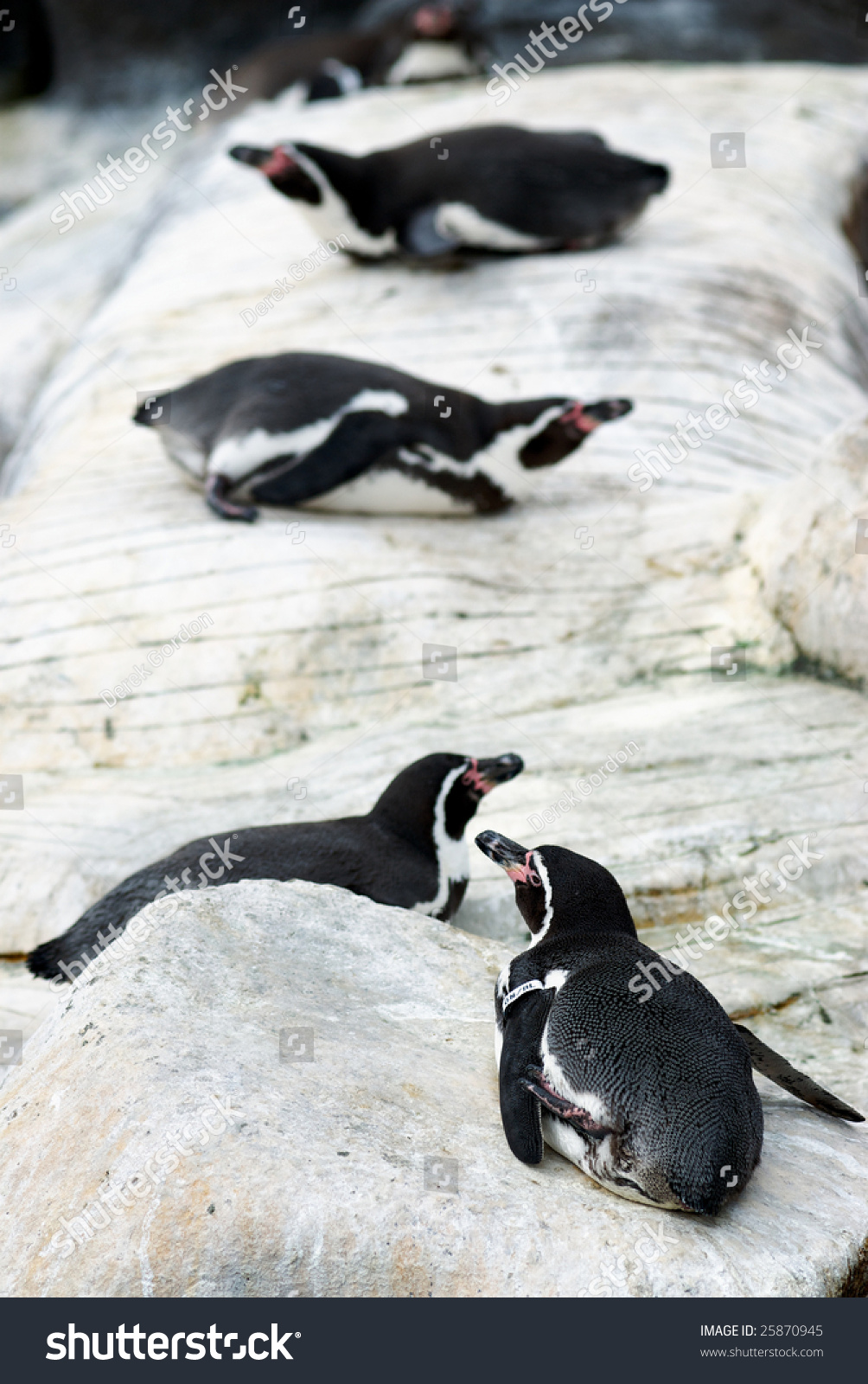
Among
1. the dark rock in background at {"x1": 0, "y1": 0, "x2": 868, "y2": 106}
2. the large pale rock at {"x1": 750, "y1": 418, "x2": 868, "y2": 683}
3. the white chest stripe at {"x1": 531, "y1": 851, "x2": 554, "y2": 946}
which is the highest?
the white chest stripe at {"x1": 531, "y1": 851, "x2": 554, "y2": 946}

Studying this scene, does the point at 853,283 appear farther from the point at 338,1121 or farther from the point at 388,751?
the point at 338,1121

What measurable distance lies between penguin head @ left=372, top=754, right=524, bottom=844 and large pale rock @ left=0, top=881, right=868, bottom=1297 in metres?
0.90

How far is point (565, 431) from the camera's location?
6.02m

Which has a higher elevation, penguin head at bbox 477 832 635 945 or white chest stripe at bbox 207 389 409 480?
penguin head at bbox 477 832 635 945

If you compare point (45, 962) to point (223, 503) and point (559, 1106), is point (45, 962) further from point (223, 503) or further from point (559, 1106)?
point (223, 503)

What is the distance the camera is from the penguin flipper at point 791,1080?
2.77 meters

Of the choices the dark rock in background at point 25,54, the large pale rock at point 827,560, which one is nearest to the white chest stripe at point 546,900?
the large pale rock at point 827,560

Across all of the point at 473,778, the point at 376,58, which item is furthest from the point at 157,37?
the point at 473,778

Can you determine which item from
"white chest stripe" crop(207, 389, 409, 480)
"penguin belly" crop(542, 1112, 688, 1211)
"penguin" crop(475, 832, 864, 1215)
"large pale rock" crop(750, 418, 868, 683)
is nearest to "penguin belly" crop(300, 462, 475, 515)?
"white chest stripe" crop(207, 389, 409, 480)

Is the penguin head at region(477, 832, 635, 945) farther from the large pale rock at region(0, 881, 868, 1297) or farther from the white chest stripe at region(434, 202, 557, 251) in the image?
the white chest stripe at region(434, 202, 557, 251)

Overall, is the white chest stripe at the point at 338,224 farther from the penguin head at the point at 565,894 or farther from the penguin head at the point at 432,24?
the penguin head at the point at 565,894

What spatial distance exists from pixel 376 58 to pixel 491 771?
31.6 feet

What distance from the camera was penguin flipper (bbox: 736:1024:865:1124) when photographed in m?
2.77

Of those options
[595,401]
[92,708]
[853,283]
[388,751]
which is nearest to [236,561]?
[92,708]
